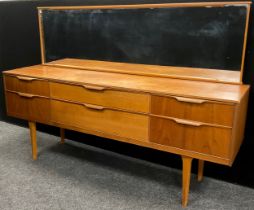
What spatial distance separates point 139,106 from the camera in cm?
169

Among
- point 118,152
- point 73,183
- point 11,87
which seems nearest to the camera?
point 73,183

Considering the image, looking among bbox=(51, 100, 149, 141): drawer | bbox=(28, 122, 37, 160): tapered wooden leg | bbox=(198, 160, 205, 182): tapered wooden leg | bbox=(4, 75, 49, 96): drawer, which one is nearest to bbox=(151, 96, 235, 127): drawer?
bbox=(51, 100, 149, 141): drawer

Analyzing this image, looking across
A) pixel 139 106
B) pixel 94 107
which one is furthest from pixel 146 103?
pixel 94 107

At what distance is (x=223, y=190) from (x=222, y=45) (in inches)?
35.2

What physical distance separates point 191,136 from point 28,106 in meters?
1.15

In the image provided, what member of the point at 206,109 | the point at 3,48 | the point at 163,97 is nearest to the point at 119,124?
the point at 163,97

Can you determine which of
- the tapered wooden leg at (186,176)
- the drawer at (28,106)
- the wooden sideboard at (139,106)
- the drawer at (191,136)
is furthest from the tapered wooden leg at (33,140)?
the tapered wooden leg at (186,176)

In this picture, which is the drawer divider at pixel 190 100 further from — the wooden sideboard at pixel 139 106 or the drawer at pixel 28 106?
the drawer at pixel 28 106

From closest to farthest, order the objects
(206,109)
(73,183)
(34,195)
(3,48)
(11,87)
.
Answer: (206,109) → (34,195) → (73,183) → (11,87) → (3,48)

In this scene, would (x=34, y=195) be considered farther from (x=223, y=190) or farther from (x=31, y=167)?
(x=223, y=190)

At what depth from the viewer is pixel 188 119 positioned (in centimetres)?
156

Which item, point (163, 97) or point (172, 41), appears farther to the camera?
point (172, 41)

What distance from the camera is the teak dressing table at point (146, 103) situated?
152 centimetres

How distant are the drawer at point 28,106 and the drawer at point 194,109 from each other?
800mm
